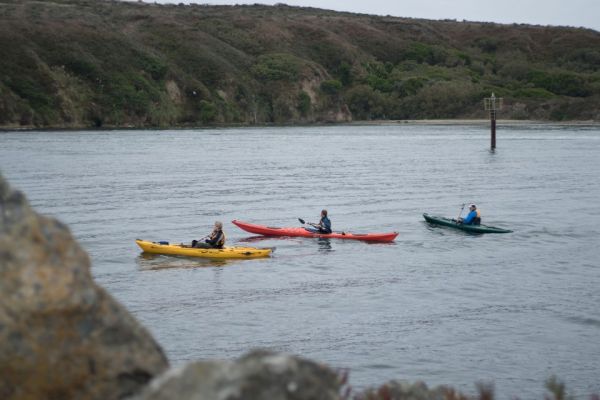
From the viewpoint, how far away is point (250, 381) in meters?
5.49

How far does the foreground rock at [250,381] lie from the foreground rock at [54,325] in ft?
2.93

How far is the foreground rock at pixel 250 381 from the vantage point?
211 inches

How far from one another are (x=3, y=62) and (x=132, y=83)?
19.7 m

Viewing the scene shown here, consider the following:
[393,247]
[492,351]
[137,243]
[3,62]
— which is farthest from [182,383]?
[3,62]

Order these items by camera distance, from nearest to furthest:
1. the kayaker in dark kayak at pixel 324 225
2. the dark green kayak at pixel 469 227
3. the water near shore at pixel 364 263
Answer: the water near shore at pixel 364 263
the kayaker in dark kayak at pixel 324 225
the dark green kayak at pixel 469 227

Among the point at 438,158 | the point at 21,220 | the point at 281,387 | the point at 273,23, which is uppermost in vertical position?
the point at 273,23

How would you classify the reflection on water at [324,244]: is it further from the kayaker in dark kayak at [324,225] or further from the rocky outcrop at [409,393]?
the rocky outcrop at [409,393]

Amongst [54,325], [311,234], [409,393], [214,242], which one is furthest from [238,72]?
[54,325]

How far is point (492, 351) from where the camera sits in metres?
20.3

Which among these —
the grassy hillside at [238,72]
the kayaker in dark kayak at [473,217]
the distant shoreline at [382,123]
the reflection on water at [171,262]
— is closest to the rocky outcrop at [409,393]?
the reflection on water at [171,262]

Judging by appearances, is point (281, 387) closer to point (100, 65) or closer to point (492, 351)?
point (492, 351)

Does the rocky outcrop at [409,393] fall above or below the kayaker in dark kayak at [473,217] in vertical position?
above

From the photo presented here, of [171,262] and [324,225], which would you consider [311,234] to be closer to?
[324,225]

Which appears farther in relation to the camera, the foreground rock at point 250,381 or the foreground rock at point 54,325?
the foreground rock at point 54,325
